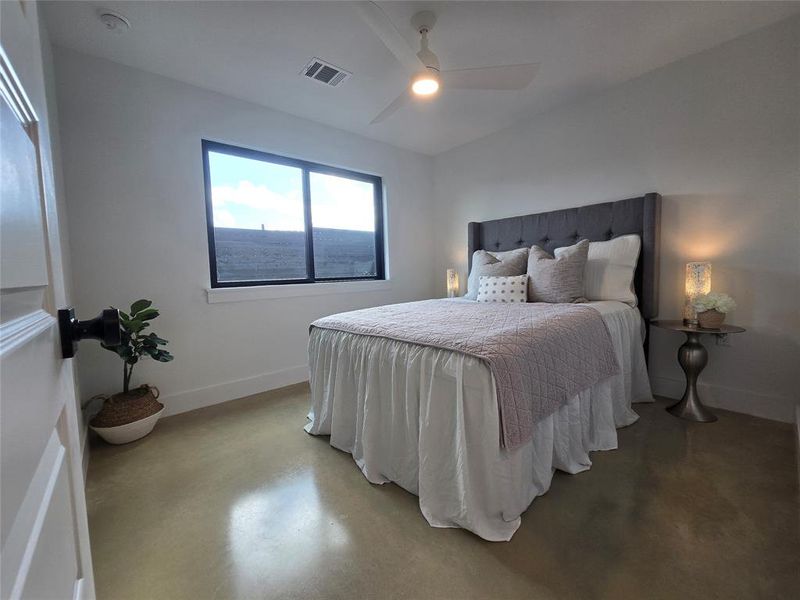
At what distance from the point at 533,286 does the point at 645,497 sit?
4.97 ft

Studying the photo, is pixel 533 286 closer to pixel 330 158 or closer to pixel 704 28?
pixel 704 28

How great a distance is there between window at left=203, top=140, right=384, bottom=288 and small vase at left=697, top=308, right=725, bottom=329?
287 cm

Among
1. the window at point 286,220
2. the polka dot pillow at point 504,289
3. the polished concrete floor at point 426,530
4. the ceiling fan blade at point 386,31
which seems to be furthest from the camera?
the window at point 286,220

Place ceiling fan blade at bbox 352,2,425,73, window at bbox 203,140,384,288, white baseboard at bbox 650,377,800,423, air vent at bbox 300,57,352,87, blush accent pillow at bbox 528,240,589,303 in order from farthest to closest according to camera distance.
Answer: window at bbox 203,140,384,288 < blush accent pillow at bbox 528,240,589,303 < air vent at bbox 300,57,352,87 < white baseboard at bbox 650,377,800,423 < ceiling fan blade at bbox 352,2,425,73

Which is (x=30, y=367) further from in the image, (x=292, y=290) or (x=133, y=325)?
(x=292, y=290)

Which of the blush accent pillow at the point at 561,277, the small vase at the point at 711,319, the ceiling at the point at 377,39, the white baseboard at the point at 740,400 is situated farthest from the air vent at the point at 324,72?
the white baseboard at the point at 740,400

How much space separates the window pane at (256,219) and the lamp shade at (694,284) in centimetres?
313

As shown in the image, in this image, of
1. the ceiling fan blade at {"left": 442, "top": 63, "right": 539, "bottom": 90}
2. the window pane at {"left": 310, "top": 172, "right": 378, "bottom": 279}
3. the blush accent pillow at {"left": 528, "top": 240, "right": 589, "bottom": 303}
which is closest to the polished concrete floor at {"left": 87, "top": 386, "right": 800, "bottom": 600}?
the blush accent pillow at {"left": 528, "top": 240, "right": 589, "bottom": 303}

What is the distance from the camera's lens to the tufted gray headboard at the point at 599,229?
99.1 inches

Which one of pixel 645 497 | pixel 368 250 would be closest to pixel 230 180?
pixel 368 250

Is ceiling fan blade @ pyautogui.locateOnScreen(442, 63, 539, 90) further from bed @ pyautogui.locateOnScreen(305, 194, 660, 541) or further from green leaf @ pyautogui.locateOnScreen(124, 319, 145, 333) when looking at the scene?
green leaf @ pyautogui.locateOnScreen(124, 319, 145, 333)

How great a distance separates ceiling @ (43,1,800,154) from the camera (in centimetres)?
184

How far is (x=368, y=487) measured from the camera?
1.63 metres

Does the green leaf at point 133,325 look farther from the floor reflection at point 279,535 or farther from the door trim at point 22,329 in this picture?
the door trim at point 22,329
